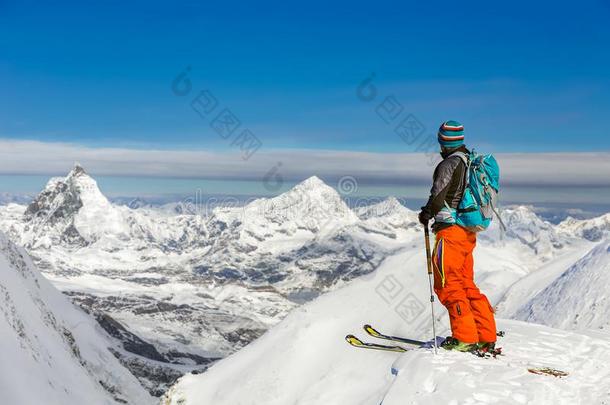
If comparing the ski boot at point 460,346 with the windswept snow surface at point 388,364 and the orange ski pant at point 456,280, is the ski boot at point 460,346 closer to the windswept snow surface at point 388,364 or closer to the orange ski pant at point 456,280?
the orange ski pant at point 456,280

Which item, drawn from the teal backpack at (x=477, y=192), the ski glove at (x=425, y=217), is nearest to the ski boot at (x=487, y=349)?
the teal backpack at (x=477, y=192)

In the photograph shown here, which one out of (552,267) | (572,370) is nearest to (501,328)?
(572,370)

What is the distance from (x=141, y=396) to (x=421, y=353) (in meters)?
116

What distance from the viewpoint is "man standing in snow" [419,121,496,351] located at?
14031mm

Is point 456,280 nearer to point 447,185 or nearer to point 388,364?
point 447,185

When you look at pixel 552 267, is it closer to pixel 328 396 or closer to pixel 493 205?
pixel 328 396

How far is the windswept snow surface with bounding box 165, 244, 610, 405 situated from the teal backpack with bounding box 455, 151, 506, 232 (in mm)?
3106

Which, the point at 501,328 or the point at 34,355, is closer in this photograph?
the point at 501,328

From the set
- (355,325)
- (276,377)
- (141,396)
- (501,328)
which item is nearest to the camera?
(501,328)

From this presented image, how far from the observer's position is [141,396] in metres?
119

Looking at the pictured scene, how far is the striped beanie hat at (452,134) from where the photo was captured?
1445 centimetres

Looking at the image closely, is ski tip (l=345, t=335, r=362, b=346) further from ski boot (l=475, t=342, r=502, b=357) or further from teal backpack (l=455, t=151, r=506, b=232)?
teal backpack (l=455, t=151, r=506, b=232)

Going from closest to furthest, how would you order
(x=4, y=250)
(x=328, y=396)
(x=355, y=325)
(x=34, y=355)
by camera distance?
1. (x=328, y=396)
2. (x=355, y=325)
3. (x=34, y=355)
4. (x=4, y=250)

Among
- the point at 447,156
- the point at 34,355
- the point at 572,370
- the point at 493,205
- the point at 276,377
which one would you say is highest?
the point at 447,156
